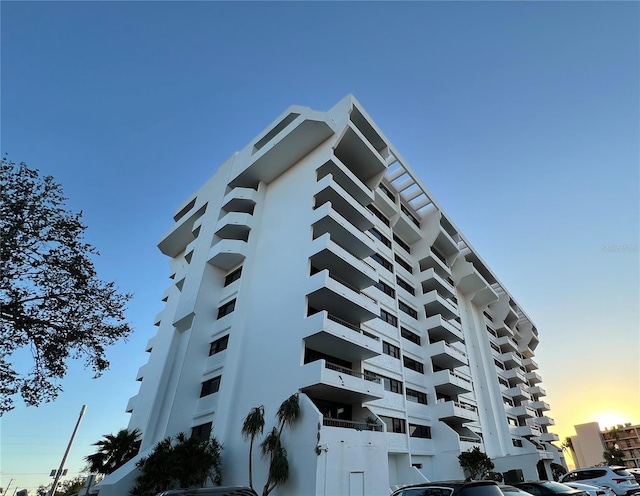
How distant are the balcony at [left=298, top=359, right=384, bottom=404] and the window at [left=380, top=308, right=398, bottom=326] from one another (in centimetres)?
775

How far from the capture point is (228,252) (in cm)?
2792

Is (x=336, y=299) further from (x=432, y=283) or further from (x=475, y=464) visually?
(x=432, y=283)

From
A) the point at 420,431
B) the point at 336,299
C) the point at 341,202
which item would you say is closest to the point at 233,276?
the point at 336,299

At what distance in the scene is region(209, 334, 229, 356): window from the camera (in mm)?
25812

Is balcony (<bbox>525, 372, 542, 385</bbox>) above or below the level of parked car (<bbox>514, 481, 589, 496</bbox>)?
above

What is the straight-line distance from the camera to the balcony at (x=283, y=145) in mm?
29078

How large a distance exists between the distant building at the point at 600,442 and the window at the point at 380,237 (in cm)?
9064

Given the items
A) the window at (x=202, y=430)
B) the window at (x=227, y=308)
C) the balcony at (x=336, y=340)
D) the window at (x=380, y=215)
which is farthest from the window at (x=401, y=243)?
the window at (x=202, y=430)

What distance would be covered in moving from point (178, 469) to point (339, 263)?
48.3ft

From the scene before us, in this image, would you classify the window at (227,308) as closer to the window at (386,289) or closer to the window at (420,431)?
the window at (386,289)

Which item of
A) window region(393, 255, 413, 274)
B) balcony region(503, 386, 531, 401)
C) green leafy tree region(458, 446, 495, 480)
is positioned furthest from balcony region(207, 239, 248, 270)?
balcony region(503, 386, 531, 401)

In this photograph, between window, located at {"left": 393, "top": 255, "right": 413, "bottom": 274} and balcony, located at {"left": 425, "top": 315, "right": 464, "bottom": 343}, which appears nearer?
balcony, located at {"left": 425, "top": 315, "right": 464, "bottom": 343}

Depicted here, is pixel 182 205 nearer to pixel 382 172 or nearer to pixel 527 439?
pixel 382 172

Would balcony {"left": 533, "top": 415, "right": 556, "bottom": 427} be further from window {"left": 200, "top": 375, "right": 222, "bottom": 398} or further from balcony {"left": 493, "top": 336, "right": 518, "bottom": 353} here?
window {"left": 200, "top": 375, "right": 222, "bottom": 398}
